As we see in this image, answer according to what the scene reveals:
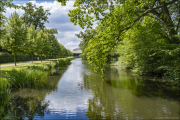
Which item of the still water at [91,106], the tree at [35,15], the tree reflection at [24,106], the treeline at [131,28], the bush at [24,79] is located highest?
the tree at [35,15]

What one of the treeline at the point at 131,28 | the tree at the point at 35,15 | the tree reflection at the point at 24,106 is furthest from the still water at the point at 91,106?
the tree at the point at 35,15

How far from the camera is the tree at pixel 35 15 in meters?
41.1

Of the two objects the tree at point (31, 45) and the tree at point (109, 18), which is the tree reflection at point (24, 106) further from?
the tree at point (31, 45)

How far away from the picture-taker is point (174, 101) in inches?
293

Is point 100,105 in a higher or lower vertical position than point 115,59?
lower

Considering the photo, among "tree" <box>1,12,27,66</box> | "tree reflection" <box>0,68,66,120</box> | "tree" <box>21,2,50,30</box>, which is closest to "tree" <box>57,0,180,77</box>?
"tree reflection" <box>0,68,66,120</box>

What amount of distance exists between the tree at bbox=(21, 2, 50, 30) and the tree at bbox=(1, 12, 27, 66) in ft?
Answer: 90.6

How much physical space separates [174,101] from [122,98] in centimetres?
292

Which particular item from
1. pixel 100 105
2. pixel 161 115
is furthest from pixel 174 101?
pixel 100 105

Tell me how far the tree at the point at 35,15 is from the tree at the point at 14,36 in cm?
2762

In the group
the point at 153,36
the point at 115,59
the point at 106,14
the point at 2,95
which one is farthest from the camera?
the point at 115,59

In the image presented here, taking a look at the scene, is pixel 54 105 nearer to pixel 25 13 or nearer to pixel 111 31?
pixel 111 31

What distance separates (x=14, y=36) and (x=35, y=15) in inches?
1229

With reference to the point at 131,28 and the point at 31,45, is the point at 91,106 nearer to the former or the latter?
the point at 131,28
